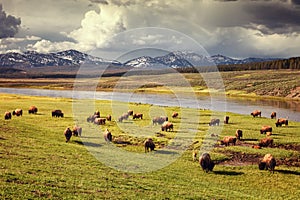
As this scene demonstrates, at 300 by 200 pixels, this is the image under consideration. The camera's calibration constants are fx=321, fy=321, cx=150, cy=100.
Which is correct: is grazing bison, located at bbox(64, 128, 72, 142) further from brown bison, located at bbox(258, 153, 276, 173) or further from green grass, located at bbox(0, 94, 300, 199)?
brown bison, located at bbox(258, 153, 276, 173)

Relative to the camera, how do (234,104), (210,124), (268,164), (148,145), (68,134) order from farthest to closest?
(234,104) → (210,124) → (68,134) → (148,145) → (268,164)

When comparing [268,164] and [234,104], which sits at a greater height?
[234,104]

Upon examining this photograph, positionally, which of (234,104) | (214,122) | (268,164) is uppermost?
(234,104)

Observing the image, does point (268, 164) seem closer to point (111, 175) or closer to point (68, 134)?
point (111, 175)

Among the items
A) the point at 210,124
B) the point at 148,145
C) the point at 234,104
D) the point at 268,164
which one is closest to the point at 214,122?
the point at 210,124

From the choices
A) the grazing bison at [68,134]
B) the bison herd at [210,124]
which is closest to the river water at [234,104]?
the bison herd at [210,124]

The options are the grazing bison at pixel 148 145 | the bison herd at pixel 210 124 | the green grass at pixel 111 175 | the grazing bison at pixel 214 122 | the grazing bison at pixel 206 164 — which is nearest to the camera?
the green grass at pixel 111 175

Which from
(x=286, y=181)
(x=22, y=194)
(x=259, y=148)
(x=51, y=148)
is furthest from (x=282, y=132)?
(x=22, y=194)

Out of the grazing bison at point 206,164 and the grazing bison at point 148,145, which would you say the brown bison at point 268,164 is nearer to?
the grazing bison at point 206,164

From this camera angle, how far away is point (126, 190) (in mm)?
18469

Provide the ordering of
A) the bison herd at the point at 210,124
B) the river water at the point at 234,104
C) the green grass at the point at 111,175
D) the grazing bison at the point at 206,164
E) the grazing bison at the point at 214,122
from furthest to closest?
the river water at the point at 234,104 → the grazing bison at the point at 214,122 → the bison herd at the point at 210,124 → the grazing bison at the point at 206,164 → the green grass at the point at 111,175

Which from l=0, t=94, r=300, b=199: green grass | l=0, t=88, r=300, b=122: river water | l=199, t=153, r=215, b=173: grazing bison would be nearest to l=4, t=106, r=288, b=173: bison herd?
l=199, t=153, r=215, b=173: grazing bison

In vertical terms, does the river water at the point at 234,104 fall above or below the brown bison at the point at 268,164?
above

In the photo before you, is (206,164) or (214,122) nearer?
(206,164)
